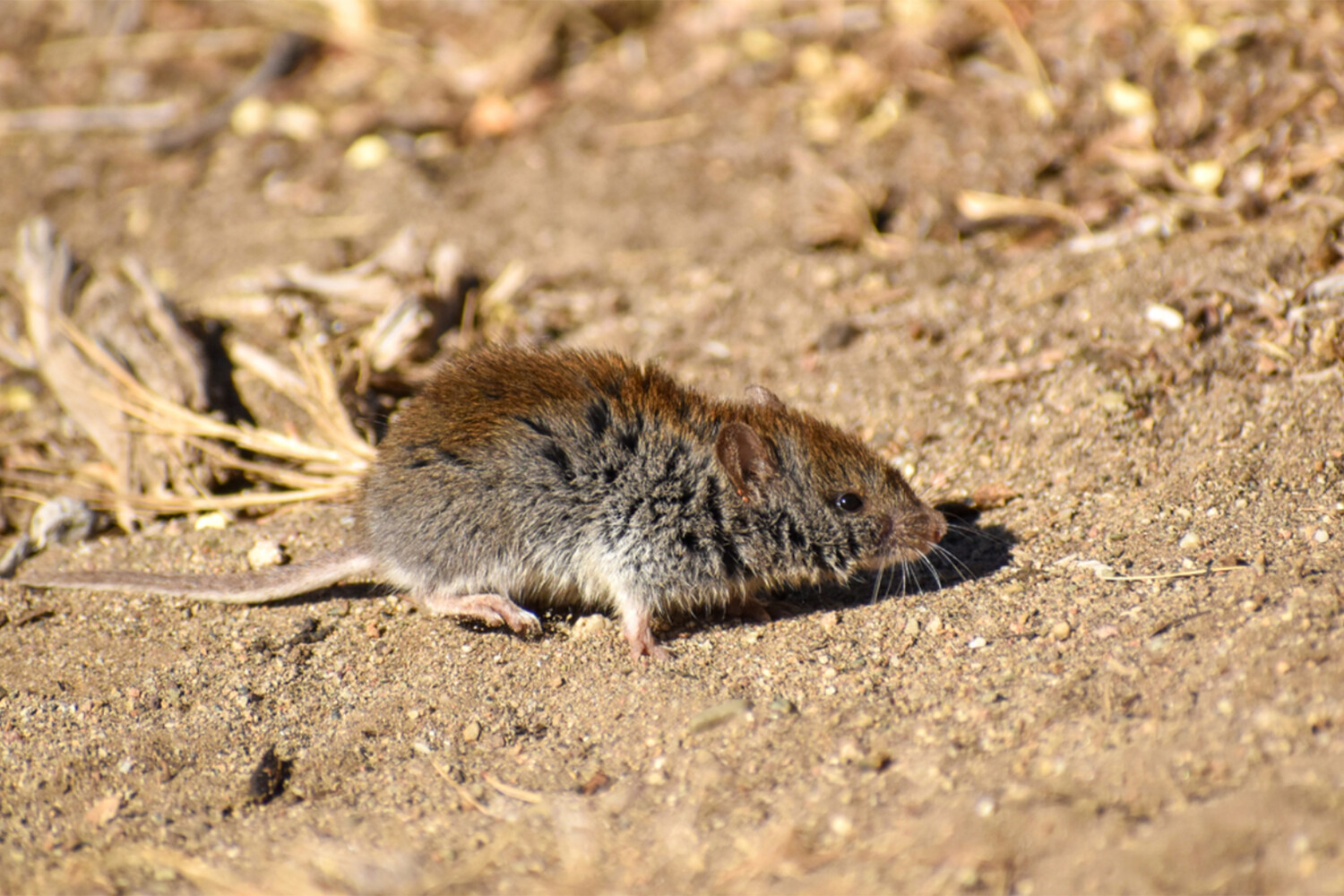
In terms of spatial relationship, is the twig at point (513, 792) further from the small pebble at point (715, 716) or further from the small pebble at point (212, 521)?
the small pebble at point (212, 521)

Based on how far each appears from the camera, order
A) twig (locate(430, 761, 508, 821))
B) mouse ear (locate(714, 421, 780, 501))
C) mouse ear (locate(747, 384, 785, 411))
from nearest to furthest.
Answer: twig (locate(430, 761, 508, 821))
mouse ear (locate(714, 421, 780, 501))
mouse ear (locate(747, 384, 785, 411))

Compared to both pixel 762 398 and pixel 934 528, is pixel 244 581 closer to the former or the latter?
pixel 762 398

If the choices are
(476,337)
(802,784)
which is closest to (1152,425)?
(802,784)

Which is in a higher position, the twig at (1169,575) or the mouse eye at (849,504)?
the mouse eye at (849,504)

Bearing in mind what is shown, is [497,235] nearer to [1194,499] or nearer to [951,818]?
[1194,499]

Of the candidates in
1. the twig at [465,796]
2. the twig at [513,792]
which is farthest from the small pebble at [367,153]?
the twig at [513,792]

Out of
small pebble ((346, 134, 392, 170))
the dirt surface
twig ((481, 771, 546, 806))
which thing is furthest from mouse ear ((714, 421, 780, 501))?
small pebble ((346, 134, 392, 170))

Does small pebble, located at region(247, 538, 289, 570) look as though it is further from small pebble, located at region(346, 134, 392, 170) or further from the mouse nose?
small pebble, located at region(346, 134, 392, 170)
